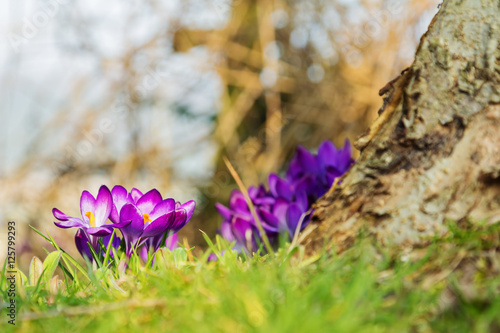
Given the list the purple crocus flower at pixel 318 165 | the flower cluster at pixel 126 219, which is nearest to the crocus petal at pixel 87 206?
the flower cluster at pixel 126 219

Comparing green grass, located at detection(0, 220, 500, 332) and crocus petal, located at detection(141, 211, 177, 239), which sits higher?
crocus petal, located at detection(141, 211, 177, 239)

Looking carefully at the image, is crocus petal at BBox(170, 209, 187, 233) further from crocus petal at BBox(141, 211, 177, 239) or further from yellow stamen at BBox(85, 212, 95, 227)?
yellow stamen at BBox(85, 212, 95, 227)

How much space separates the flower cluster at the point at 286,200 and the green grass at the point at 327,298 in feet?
1.89

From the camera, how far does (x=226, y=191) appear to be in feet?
13.8

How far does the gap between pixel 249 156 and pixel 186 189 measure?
2.24 ft

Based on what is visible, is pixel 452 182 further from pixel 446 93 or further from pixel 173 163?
pixel 173 163

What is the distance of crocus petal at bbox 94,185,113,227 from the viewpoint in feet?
4.28

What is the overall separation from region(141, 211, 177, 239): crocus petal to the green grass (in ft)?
0.85

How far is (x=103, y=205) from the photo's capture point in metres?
1.31

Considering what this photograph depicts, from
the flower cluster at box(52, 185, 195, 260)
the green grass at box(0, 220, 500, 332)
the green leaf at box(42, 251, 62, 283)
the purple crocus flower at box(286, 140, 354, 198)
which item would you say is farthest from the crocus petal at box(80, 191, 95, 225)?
the purple crocus flower at box(286, 140, 354, 198)

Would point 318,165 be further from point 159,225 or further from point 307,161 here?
point 159,225

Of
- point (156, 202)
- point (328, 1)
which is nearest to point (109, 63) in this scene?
point (328, 1)

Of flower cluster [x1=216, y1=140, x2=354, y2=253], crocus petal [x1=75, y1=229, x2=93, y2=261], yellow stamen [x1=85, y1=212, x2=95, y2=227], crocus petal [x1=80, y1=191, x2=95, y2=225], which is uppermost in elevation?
crocus petal [x1=80, y1=191, x2=95, y2=225]

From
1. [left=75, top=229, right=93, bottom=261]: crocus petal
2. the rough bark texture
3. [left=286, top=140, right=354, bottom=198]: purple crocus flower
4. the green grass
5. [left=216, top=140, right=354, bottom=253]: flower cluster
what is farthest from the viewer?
[left=286, top=140, right=354, bottom=198]: purple crocus flower
